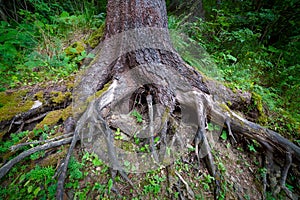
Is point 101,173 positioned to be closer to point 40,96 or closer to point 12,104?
point 40,96

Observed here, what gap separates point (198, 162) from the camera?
210 centimetres

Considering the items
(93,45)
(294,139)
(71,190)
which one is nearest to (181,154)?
(71,190)

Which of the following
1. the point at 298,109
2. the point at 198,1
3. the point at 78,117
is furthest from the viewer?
the point at 198,1

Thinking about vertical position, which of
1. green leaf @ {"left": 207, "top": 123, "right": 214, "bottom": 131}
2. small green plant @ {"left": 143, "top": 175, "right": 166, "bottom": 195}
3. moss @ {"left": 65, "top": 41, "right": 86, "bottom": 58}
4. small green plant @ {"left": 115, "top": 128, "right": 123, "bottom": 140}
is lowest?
small green plant @ {"left": 143, "top": 175, "right": 166, "bottom": 195}

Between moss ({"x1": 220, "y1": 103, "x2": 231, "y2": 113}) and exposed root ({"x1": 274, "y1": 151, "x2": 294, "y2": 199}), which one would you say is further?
moss ({"x1": 220, "y1": 103, "x2": 231, "y2": 113})

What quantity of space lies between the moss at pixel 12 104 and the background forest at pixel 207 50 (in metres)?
0.10

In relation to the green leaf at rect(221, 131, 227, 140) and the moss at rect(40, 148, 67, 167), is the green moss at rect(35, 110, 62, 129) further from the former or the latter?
the green leaf at rect(221, 131, 227, 140)

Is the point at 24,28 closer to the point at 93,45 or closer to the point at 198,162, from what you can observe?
the point at 93,45

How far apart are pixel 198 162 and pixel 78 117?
1.77 meters

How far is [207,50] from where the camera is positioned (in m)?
4.09

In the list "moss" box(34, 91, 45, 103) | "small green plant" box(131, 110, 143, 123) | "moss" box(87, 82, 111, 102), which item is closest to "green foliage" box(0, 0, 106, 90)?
"moss" box(34, 91, 45, 103)

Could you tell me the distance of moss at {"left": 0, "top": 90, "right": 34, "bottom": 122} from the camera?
2.04 meters

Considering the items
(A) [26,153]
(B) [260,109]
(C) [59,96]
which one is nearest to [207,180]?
(B) [260,109]

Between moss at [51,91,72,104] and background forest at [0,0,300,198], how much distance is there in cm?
47
